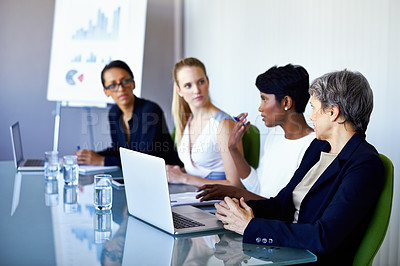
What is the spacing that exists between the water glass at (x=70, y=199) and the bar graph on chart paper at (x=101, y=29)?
2455 millimetres

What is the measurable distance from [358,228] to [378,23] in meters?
1.48

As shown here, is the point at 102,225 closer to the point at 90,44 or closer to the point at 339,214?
the point at 339,214

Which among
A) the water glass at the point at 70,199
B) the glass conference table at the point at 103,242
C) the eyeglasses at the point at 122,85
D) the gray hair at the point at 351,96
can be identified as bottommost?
the glass conference table at the point at 103,242

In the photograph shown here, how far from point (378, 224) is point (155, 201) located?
0.67 meters

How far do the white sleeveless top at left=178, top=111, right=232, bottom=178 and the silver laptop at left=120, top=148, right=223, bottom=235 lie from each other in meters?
1.00

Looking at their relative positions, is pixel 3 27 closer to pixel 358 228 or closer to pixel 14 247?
pixel 14 247

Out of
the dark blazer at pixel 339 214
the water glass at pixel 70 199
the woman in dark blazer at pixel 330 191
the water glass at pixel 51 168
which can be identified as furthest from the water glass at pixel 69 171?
the dark blazer at pixel 339 214

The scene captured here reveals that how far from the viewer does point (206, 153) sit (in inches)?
105

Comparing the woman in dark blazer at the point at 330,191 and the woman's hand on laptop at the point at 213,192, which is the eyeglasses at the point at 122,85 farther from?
the woman in dark blazer at the point at 330,191

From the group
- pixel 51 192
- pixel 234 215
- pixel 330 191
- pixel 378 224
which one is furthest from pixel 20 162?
pixel 378 224

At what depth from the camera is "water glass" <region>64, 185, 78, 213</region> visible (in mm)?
1745

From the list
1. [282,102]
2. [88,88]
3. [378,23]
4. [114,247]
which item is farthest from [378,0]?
[88,88]

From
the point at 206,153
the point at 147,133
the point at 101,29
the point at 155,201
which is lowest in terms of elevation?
the point at 155,201

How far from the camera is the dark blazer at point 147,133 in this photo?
3.11 metres
